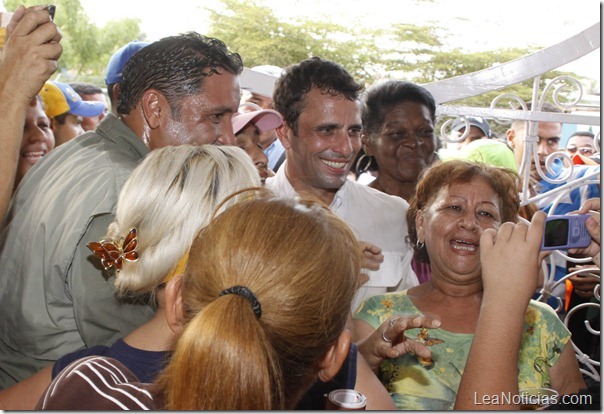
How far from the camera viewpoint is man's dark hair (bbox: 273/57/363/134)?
2652mm

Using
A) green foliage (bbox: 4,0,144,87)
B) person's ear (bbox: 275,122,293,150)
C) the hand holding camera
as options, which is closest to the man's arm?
the hand holding camera

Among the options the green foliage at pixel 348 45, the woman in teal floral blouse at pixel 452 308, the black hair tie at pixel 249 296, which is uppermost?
the green foliage at pixel 348 45

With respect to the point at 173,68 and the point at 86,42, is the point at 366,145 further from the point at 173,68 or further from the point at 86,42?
the point at 86,42

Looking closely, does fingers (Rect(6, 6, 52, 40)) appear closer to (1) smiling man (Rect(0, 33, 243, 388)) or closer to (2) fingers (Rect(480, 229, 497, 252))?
(1) smiling man (Rect(0, 33, 243, 388))

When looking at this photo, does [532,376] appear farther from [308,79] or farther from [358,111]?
[308,79]

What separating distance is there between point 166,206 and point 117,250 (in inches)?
5.5

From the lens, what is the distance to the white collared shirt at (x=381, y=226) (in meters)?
2.41

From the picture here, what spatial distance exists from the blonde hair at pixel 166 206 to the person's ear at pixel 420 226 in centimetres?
102

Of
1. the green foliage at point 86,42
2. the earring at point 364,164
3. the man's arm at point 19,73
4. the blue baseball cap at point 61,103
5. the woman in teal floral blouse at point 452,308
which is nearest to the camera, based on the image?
the man's arm at point 19,73

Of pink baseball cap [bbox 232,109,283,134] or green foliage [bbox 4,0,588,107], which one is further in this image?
green foliage [bbox 4,0,588,107]

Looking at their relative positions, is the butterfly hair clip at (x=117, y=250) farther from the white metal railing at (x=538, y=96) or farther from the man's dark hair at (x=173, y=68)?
the white metal railing at (x=538, y=96)

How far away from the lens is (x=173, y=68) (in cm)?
181

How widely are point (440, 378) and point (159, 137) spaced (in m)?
1.07

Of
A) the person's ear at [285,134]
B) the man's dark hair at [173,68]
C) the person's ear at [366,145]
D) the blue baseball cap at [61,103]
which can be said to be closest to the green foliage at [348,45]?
the blue baseball cap at [61,103]
